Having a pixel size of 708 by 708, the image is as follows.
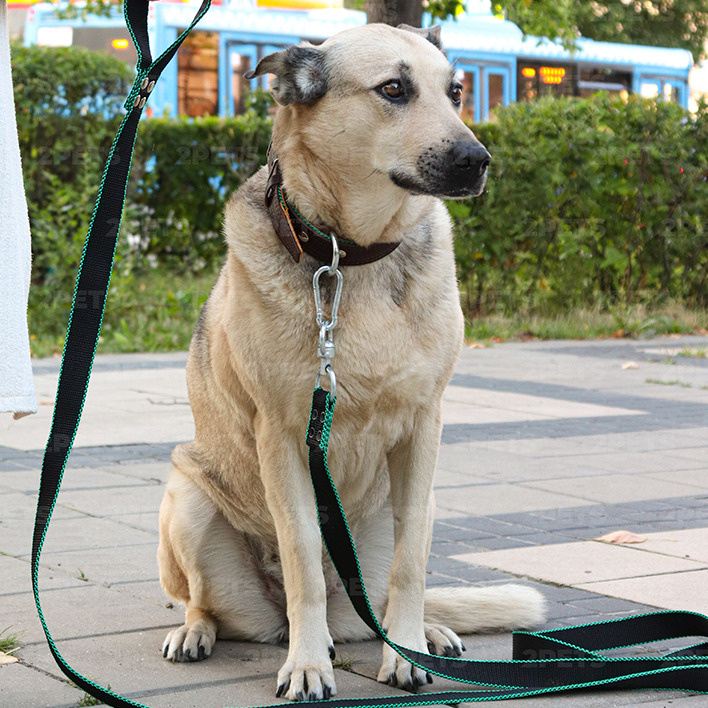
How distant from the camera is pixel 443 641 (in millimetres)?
3191

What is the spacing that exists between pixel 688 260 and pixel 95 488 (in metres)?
8.56

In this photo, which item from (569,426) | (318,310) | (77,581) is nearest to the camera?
(318,310)

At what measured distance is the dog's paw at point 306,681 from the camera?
283cm

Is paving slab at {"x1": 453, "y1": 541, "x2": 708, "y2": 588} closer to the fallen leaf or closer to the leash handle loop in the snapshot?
the fallen leaf

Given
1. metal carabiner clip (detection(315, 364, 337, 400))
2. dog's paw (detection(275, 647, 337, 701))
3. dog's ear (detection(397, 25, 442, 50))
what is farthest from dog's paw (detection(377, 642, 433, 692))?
dog's ear (detection(397, 25, 442, 50))

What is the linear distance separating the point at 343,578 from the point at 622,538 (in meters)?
1.82

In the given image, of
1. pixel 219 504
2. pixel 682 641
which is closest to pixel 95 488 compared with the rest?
pixel 219 504

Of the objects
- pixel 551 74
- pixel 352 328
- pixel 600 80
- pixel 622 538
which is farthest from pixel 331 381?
pixel 600 80

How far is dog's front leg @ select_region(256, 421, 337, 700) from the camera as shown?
9.73 ft

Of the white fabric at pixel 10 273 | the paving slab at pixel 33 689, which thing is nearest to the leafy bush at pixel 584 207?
the paving slab at pixel 33 689

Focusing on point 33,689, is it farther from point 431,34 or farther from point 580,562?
point 431,34

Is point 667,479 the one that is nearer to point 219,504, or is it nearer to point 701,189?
point 219,504

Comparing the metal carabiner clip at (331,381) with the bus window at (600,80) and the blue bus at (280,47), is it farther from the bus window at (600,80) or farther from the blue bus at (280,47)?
the bus window at (600,80)

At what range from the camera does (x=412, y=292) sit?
10.2 ft
